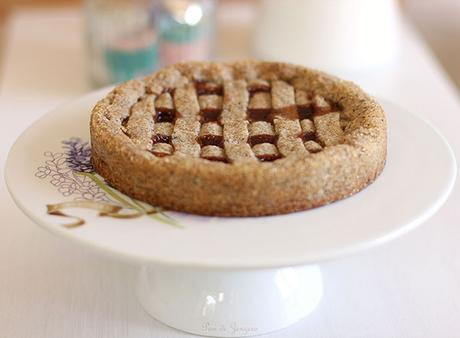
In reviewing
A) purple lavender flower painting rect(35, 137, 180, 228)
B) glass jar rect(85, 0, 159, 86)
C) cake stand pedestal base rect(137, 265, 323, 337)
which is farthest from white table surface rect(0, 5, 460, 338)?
glass jar rect(85, 0, 159, 86)

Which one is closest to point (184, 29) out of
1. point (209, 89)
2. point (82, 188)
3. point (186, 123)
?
point (209, 89)

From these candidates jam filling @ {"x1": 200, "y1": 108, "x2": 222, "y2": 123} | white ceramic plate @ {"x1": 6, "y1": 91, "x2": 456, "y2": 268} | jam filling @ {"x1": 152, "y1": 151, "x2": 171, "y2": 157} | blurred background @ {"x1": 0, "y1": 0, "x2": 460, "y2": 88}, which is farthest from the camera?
blurred background @ {"x1": 0, "y1": 0, "x2": 460, "y2": 88}

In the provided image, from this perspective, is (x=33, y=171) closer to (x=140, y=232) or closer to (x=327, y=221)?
(x=140, y=232)

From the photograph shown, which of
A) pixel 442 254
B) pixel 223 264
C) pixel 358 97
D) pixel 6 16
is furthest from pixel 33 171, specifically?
pixel 6 16

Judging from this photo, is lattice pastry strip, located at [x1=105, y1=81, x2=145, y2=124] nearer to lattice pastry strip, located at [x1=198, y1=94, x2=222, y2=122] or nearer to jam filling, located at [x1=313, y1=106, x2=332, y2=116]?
lattice pastry strip, located at [x1=198, y1=94, x2=222, y2=122]

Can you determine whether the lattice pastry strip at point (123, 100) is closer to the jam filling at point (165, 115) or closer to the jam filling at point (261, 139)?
the jam filling at point (165, 115)
